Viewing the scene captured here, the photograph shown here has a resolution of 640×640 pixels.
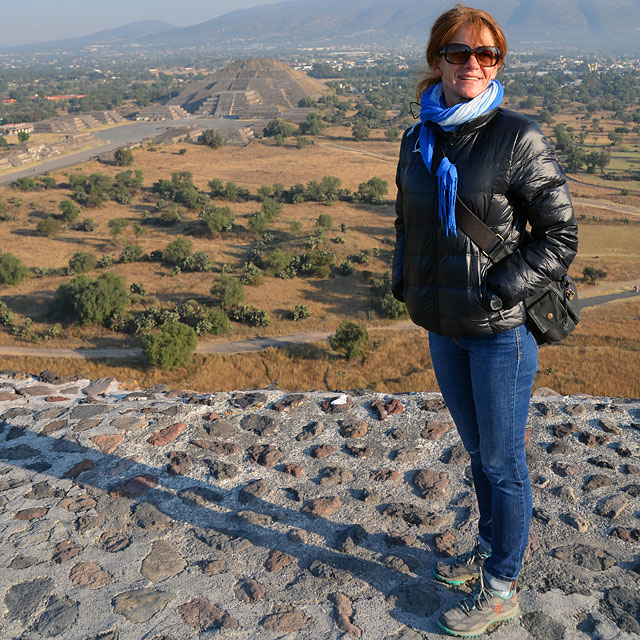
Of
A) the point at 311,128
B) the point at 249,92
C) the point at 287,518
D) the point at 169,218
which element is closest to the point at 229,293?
the point at 169,218

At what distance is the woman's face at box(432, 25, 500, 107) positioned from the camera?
8.01ft

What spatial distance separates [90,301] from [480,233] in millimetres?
16821

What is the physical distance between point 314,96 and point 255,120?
2438cm

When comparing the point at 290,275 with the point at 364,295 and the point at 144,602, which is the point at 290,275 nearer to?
the point at 364,295

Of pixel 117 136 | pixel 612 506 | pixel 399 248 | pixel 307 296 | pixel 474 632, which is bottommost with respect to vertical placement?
pixel 307 296

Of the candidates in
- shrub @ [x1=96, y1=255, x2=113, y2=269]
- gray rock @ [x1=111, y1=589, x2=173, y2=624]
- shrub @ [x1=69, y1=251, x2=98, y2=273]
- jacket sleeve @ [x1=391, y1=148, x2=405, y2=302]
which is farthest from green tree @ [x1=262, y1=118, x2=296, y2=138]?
gray rock @ [x1=111, y1=589, x2=173, y2=624]

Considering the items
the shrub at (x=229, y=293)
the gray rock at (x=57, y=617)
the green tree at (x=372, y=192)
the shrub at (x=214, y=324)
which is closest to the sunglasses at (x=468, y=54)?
the gray rock at (x=57, y=617)

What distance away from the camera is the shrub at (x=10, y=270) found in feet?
69.6

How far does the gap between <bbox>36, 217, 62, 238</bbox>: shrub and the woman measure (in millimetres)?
30038

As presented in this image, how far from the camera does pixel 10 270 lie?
2133 cm

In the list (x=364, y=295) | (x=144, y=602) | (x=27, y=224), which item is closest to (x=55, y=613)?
(x=144, y=602)

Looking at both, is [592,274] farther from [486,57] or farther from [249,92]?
[249,92]

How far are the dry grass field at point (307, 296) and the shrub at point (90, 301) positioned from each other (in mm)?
497

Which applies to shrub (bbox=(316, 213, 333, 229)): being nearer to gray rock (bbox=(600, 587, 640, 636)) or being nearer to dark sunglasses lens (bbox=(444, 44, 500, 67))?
gray rock (bbox=(600, 587, 640, 636))
